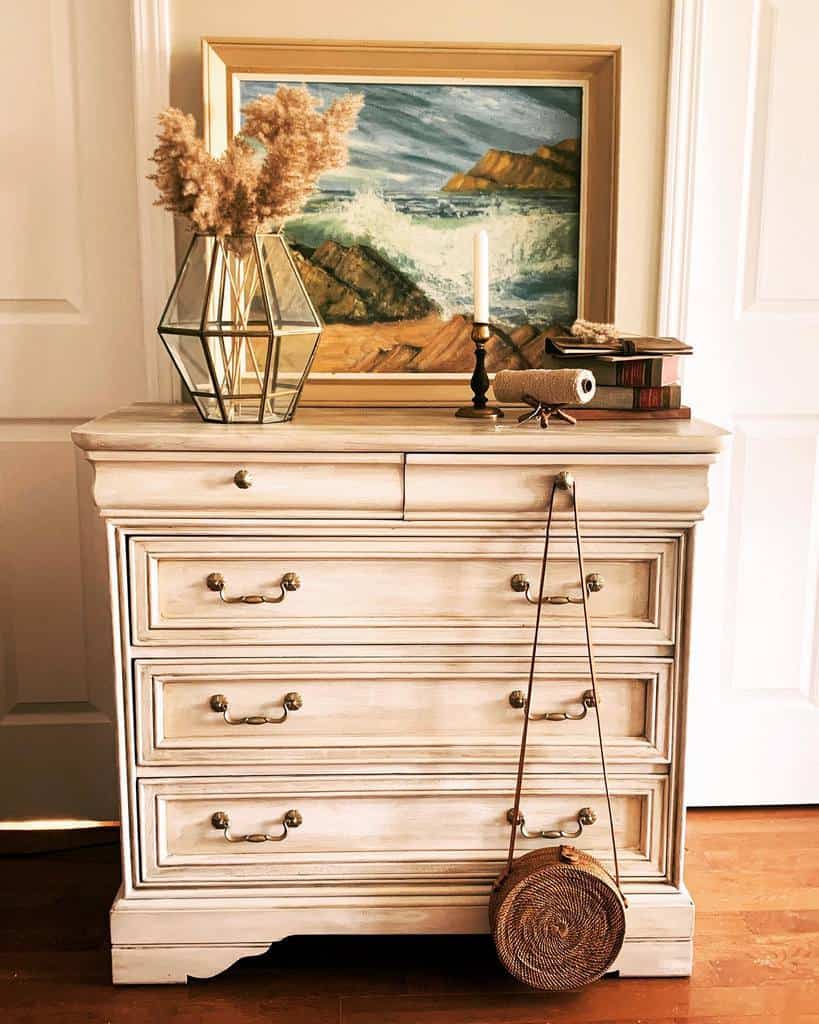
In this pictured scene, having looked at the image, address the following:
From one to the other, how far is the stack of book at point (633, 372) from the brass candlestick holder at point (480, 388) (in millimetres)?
149

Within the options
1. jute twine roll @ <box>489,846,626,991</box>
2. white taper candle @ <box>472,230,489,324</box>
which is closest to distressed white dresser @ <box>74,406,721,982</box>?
jute twine roll @ <box>489,846,626,991</box>

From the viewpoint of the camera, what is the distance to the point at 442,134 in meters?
2.15

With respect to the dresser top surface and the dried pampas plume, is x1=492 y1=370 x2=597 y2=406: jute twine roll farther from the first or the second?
the dried pampas plume

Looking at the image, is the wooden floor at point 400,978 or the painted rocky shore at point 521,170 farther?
the painted rocky shore at point 521,170

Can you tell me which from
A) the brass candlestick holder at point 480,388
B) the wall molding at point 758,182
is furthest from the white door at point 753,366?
the brass candlestick holder at point 480,388

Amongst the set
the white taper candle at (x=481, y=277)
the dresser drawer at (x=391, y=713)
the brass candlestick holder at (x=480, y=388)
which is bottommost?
the dresser drawer at (x=391, y=713)

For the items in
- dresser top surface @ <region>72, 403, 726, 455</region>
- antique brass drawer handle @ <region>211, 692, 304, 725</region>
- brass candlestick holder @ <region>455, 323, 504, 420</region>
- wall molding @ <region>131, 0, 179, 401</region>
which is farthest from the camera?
wall molding @ <region>131, 0, 179, 401</region>

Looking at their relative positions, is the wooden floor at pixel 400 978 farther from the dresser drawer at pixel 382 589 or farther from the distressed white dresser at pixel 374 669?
the dresser drawer at pixel 382 589

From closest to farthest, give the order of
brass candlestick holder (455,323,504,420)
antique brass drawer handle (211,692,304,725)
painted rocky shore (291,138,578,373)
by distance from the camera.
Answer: antique brass drawer handle (211,692,304,725) < brass candlestick holder (455,323,504,420) < painted rocky shore (291,138,578,373)

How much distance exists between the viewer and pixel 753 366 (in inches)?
92.7

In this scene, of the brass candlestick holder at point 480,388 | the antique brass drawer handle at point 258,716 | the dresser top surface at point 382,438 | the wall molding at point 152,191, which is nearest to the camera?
the dresser top surface at point 382,438

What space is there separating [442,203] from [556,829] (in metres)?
1.27

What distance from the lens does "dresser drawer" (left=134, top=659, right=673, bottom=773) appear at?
179 cm

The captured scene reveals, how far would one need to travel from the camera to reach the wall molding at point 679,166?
7.03ft
